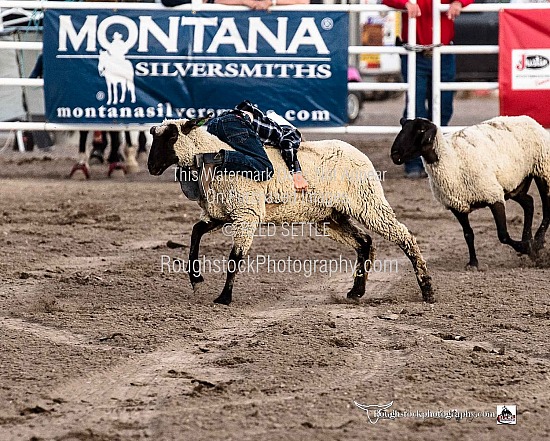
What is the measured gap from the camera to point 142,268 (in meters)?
7.67

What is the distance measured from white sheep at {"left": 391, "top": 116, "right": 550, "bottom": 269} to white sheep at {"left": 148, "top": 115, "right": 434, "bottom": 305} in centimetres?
76

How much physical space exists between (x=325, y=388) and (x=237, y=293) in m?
2.18

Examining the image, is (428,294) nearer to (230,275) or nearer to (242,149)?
(230,275)

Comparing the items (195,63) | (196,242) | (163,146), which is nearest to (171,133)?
(163,146)

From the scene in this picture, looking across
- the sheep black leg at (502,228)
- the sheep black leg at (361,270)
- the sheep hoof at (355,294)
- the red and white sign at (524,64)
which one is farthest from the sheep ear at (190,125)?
the red and white sign at (524,64)

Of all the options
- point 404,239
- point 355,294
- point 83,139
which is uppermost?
point 83,139

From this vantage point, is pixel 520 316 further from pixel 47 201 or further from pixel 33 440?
pixel 47 201

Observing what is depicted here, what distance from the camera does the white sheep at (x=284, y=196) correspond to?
251 inches

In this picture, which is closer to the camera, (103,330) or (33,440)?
(33,440)

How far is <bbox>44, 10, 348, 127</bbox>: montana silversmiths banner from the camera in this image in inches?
427

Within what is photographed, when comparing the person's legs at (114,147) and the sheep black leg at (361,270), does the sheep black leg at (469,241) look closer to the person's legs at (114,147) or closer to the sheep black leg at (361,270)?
the sheep black leg at (361,270)

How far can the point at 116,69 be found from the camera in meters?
11.0

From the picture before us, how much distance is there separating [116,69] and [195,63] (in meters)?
0.83

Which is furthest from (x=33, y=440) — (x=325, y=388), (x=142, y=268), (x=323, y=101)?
(x=323, y=101)
